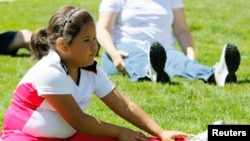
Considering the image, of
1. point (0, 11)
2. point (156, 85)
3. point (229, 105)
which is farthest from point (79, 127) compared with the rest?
point (0, 11)

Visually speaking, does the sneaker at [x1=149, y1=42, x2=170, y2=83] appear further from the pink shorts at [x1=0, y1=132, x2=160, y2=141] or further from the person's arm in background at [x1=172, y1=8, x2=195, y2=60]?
the pink shorts at [x1=0, y1=132, x2=160, y2=141]

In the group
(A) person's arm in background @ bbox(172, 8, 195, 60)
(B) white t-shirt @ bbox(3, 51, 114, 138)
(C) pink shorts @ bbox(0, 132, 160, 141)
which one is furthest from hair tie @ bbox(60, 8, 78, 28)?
(A) person's arm in background @ bbox(172, 8, 195, 60)

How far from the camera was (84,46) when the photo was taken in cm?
376

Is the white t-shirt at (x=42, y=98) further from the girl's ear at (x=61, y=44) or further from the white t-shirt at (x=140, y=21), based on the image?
the white t-shirt at (x=140, y=21)

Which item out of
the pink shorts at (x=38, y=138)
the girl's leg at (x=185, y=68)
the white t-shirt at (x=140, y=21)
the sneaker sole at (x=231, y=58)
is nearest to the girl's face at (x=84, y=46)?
the pink shorts at (x=38, y=138)

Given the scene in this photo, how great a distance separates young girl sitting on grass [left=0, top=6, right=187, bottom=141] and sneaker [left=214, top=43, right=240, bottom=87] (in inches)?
105

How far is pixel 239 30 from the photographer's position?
10.7 metres

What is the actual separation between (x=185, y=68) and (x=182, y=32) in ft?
1.63

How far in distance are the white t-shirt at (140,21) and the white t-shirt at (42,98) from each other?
3115mm

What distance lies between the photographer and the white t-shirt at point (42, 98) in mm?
3766

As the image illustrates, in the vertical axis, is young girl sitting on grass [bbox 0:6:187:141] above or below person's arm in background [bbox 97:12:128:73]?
above

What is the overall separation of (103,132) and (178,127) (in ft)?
4.11

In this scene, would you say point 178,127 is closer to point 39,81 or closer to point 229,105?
point 229,105

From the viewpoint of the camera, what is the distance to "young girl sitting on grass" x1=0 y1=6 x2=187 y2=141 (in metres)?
3.76
